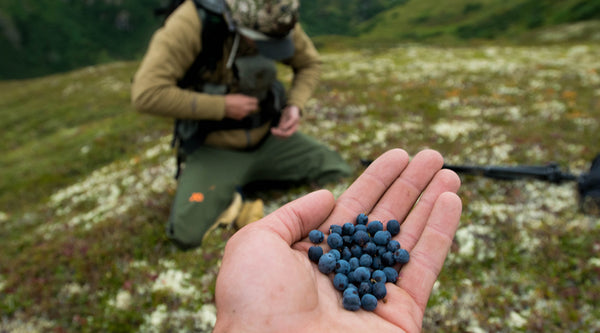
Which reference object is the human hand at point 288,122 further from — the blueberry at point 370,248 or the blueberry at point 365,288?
the blueberry at point 365,288

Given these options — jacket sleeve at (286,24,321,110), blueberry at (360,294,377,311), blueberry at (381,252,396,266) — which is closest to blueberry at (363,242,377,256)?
blueberry at (381,252,396,266)

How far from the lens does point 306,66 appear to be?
959cm

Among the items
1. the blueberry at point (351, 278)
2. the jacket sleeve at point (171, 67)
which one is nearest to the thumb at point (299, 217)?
the blueberry at point (351, 278)

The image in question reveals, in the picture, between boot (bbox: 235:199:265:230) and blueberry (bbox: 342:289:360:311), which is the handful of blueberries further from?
boot (bbox: 235:199:265:230)

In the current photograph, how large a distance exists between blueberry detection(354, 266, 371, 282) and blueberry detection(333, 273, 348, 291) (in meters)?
0.13

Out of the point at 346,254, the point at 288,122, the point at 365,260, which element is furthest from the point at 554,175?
the point at 346,254

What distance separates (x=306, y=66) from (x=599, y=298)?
7831mm

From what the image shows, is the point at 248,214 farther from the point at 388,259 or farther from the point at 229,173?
the point at 388,259

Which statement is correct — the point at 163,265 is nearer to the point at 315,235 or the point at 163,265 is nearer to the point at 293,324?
the point at 315,235

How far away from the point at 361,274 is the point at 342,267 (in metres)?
0.23

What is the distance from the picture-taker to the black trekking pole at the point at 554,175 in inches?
282

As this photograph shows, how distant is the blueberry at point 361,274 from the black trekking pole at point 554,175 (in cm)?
409

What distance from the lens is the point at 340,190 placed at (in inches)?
342

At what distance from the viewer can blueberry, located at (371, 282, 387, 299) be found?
3.54 metres
